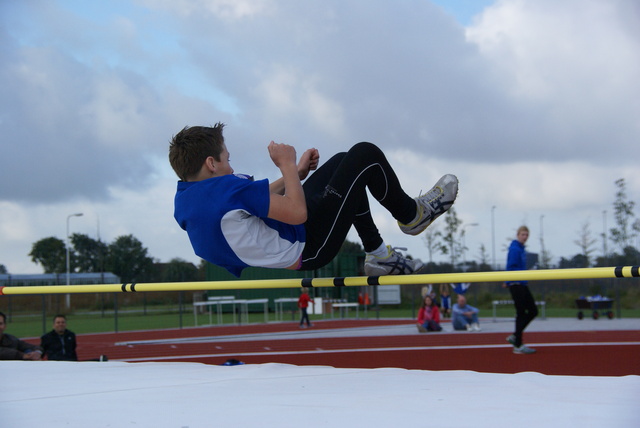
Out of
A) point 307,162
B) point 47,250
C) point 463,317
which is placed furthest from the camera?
point 47,250

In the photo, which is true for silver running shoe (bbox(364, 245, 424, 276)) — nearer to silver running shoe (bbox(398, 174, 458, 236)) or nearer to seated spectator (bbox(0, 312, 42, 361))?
silver running shoe (bbox(398, 174, 458, 236))

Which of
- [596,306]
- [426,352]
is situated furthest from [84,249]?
[426,352]

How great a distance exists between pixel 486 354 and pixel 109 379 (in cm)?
773

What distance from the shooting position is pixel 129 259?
54938mm

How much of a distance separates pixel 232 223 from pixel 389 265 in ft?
3.46

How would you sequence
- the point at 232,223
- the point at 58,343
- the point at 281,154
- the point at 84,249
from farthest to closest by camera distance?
1. the point at 84,249
2. the point at 58,343
3. the point at 281,154
4. the point at 232,223

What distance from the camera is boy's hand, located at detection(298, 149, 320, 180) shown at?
11.3 ft

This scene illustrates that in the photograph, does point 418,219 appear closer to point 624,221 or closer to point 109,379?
point 109,379

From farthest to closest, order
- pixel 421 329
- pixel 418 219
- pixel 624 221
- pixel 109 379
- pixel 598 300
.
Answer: pixel 624 221 < pixel 598 300 < pixel 421 329 < pixel 418 219 < pixel 109 379

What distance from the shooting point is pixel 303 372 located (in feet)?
9.86

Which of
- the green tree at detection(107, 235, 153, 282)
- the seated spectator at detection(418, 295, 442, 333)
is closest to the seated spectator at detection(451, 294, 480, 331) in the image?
the seated spectator at detection(418, 295, 442, 333)

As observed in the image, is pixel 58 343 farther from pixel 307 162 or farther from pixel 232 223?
pixel 232 223

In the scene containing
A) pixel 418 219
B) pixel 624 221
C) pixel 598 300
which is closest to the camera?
pixel 418 219

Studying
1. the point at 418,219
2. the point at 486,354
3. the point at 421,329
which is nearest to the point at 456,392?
the point at 418,219
